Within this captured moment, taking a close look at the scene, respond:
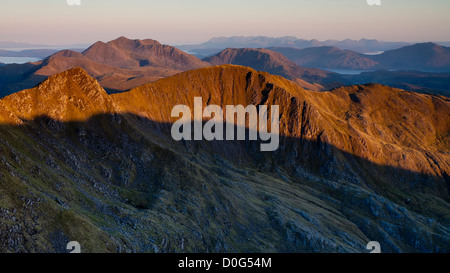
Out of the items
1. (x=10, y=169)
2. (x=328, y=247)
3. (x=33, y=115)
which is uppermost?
(x=33, y=115)

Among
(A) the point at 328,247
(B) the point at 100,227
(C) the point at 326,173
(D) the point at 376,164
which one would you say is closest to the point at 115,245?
(B) the point at 100,227

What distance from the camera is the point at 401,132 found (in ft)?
626

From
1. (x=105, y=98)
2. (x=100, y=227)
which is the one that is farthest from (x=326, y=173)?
(x=100, y=227)

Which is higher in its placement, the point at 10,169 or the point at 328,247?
the point at 10,169

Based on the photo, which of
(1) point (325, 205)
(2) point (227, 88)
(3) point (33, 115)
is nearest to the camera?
(3) point (33, 115)

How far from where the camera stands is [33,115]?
75.4m

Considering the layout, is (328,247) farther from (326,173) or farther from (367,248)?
(326,173)

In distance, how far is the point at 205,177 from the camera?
8938 cm

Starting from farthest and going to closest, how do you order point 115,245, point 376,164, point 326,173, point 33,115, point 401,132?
point 401,132 < point 376,164 < point 326,173 < point 33,115 < point 115,245

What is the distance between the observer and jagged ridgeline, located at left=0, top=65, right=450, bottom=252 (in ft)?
170

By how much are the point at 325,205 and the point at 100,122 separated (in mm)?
82516

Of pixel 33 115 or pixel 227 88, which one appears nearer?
pixel 33 115

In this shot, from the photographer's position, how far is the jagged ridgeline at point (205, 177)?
5184 cm

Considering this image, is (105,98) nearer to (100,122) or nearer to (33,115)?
(100,122)
